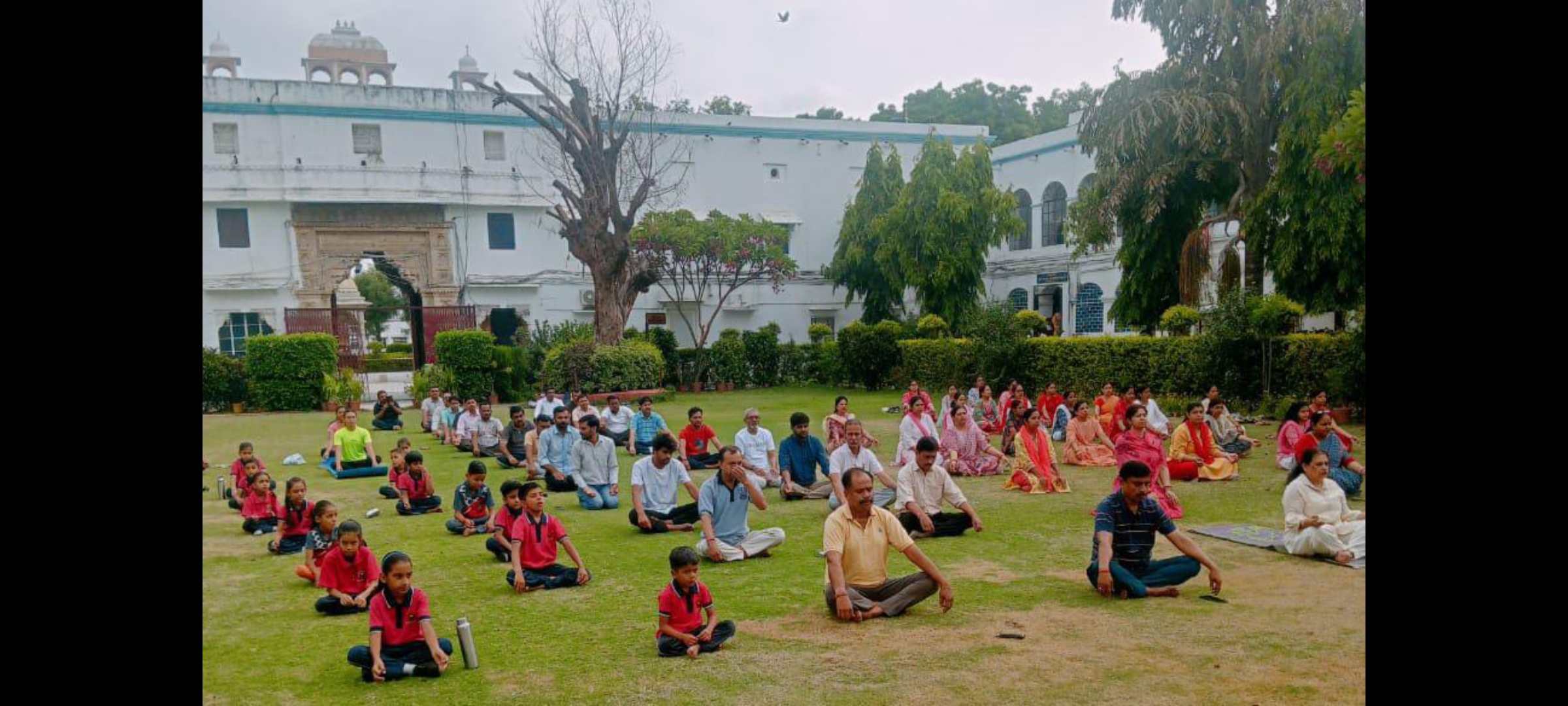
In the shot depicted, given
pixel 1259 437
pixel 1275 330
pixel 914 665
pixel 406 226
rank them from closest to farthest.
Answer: pixel 914 665
pixel 1259 437
pixel 1275 330
pixel 406 226

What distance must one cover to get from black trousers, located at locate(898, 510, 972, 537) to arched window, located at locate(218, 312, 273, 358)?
27693 millimetres

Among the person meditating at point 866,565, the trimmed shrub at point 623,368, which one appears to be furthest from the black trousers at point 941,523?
the trimmed shrub at point 623,368

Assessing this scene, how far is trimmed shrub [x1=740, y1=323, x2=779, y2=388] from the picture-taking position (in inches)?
1267

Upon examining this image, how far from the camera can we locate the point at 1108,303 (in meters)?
32.2

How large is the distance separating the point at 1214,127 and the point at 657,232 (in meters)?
16.1

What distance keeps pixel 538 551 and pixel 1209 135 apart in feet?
59.3

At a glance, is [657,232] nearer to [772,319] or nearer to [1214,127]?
[772,319]

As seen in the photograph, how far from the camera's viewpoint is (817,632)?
678cm

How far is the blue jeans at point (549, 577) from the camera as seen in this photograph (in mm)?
8094
